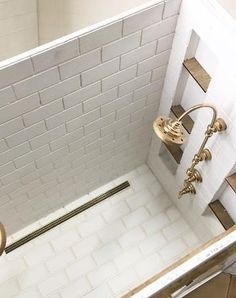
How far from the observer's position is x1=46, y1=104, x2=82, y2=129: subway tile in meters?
1.91

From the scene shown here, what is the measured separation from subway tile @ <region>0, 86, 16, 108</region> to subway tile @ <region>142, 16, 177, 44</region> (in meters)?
0.57

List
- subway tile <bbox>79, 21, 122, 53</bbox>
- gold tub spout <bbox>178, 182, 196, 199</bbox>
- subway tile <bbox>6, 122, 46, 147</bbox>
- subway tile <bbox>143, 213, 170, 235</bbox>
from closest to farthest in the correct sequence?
subway tile <bbox>79, 21, 122, 53</bbox>
subway tile <bbox>6, 122, 46, 147</bbox>
gold tub spout <bbox>178, 182, 196, 199</bbox>
subway tile <bbox>143, 213, 170, 235</bbox>

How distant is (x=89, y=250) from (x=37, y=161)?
2.32 feet

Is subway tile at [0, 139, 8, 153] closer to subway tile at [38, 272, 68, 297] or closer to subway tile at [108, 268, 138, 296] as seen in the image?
subway tile at [38, 272, 68, 297]

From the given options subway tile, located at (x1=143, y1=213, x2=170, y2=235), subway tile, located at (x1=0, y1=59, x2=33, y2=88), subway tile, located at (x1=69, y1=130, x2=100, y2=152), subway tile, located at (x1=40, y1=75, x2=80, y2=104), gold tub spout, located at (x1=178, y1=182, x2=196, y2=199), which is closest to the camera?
subway tile, located at (x1=0, y1=59, x2=33, y2=88)

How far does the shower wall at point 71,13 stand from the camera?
217 cm

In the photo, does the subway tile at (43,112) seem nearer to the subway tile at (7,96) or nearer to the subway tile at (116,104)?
the subway tile at (7,96)

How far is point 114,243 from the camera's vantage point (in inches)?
102

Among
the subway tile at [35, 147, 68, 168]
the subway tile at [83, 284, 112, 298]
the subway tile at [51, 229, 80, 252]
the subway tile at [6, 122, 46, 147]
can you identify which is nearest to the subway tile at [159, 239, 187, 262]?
the subway tile at [83, 284, 112, 298]

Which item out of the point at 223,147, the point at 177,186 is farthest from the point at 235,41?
the point at 177,186

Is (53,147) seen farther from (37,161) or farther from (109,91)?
(109,91)

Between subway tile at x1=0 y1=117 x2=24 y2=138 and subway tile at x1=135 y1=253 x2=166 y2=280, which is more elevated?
subway tile at x1=0 y1=117 x2=24 y2=138

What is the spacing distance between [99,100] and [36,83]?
0.39 m

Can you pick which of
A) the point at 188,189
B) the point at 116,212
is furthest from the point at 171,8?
the point at 116,212
